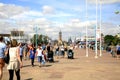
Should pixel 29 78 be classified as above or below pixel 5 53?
below

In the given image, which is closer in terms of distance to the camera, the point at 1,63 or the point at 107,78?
the point at 1,63

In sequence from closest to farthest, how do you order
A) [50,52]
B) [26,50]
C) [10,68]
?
[10,68], [50,52], [26,50]

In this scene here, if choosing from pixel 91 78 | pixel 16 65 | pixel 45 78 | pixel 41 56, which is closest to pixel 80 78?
pixel 91 78

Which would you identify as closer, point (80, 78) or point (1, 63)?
point (1, 63)

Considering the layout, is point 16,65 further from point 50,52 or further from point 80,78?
point 50,52

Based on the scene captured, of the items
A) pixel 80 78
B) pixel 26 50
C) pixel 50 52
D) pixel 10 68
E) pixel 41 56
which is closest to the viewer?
pixel 10 68

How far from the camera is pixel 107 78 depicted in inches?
666

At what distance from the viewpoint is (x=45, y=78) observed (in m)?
16.7

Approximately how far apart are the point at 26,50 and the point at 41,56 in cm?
1090

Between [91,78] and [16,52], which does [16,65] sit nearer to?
[16,52]

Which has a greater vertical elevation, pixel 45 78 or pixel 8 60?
pixel 8 60

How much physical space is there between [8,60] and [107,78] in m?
6.07

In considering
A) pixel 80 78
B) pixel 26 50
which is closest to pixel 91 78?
pixel 80 78

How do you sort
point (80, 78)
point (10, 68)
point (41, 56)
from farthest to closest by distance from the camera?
point (41, 56), point (80, 78), point (10, 68)
